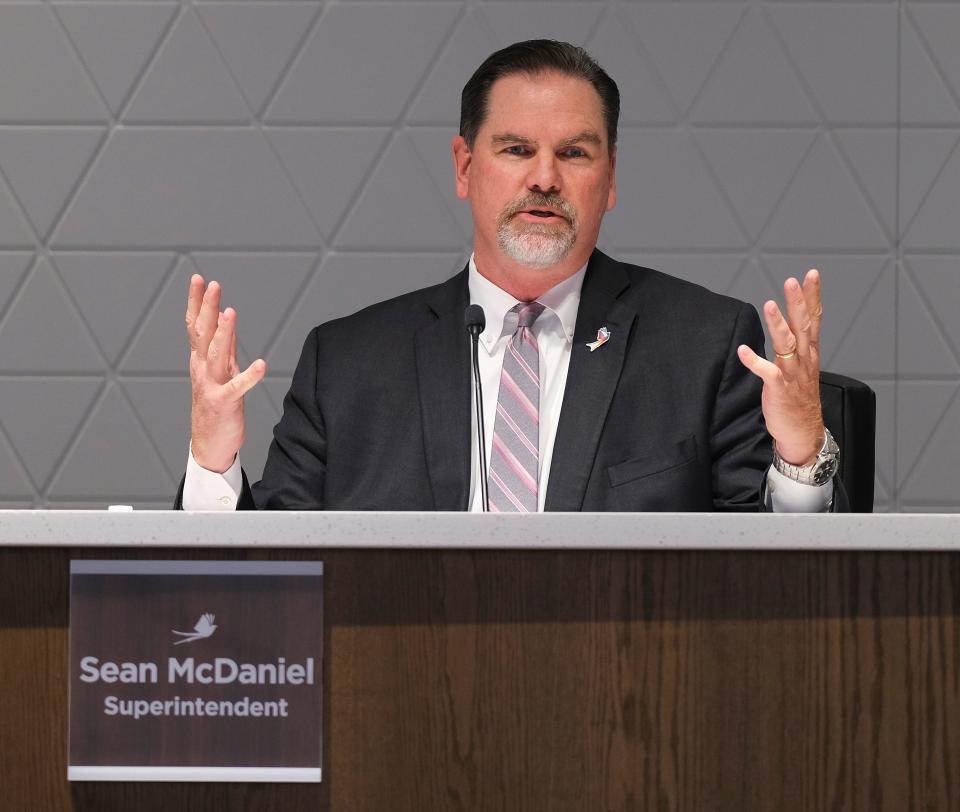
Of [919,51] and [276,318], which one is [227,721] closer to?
[276,318]

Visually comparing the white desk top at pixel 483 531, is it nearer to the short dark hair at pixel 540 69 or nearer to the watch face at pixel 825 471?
the watch face at pixel 825 471

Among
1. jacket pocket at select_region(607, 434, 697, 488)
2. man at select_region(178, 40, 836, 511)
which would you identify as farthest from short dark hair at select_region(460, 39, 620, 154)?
jacket pocket at select_region(607, 434, 697, 488)

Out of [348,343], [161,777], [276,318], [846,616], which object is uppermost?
[276,318]

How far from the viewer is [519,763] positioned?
924 mm

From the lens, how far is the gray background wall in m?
2.79

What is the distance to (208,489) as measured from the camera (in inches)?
55.8

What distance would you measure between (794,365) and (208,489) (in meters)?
0.71

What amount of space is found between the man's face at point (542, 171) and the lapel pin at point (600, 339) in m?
0.14

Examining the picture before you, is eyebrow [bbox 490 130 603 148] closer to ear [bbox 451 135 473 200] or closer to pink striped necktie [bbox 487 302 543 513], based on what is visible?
ear [bbox 451 135 473 200]

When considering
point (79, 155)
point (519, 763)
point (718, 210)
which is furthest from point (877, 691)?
point (79, 155)

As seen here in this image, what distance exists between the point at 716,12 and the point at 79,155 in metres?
1.58

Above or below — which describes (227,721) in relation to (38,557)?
below

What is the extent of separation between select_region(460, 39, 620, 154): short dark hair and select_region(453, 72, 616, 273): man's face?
12mm

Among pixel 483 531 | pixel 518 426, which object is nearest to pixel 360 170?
pixel 518 426
